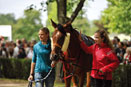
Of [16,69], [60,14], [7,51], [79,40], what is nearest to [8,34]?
[7,51]

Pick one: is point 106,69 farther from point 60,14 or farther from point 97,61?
point 60,14

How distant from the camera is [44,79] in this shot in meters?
7.32

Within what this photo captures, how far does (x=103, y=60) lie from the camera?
7.27m

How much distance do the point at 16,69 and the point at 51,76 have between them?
36.8 ft

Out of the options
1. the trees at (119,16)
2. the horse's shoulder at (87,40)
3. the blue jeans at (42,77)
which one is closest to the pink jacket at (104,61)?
the blue jeans at (42,77)

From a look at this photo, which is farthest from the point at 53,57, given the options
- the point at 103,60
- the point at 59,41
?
the point at 103,60

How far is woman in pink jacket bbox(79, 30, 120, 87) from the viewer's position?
7.16m

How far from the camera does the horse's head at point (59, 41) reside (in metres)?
7.06

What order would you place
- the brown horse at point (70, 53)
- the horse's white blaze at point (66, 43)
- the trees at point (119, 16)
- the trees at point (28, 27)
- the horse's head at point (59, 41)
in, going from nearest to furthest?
Answer: the horse's head at point (59, 41)
the brown horse at point (70, 53)
the horse's white blaze at point (66, 43)
the trees at point (119, 16)
the trees at point (28, 27)

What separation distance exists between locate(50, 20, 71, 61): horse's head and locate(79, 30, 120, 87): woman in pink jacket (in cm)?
68

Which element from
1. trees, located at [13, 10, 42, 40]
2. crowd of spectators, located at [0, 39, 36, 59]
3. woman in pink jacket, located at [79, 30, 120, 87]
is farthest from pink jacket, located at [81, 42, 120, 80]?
trees, located at [13, 10, 42, 40]

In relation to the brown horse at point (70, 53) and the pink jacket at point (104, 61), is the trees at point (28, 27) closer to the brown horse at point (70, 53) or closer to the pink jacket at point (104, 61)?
the brown horse at point (70, 53)

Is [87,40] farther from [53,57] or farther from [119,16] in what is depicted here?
[119,16]

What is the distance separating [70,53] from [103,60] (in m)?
1.15
